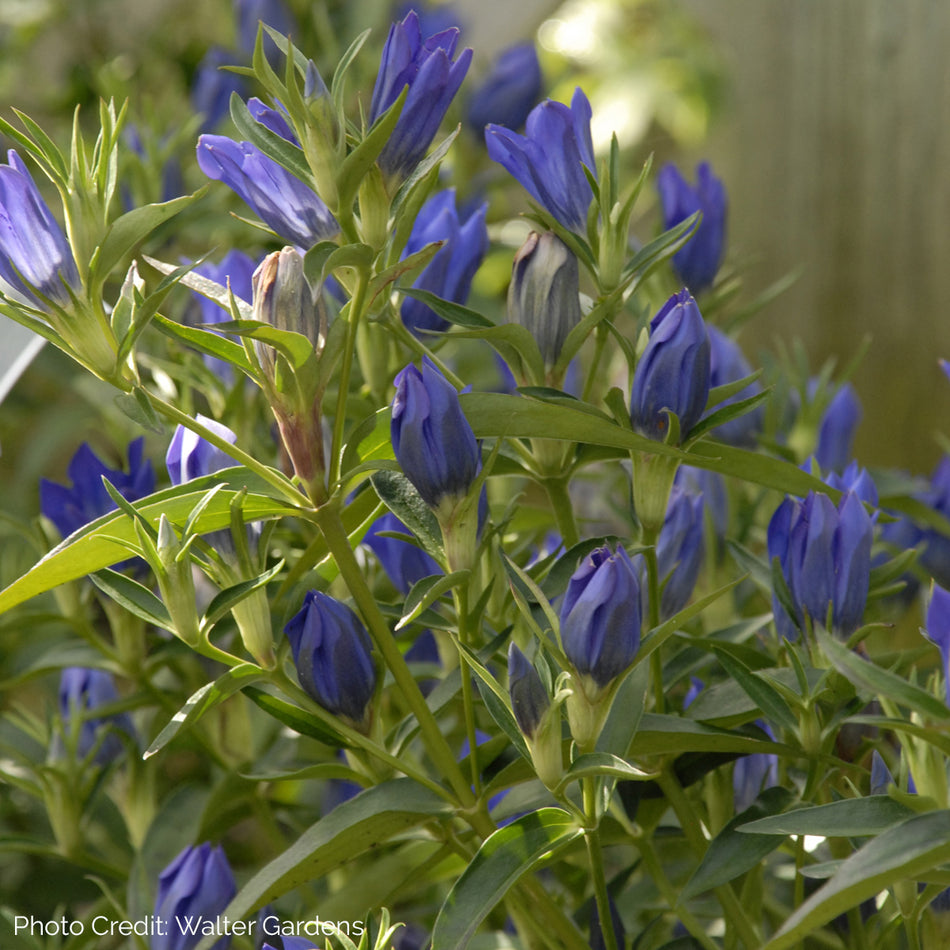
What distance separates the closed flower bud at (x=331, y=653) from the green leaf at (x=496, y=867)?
8 centimetres

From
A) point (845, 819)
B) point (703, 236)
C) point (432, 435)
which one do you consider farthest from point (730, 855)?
point (703, 236)

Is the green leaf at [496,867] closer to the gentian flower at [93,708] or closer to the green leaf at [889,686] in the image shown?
the green leaf at [889,686]

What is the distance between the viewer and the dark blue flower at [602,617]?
14.5 inches

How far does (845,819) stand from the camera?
354 millimetres

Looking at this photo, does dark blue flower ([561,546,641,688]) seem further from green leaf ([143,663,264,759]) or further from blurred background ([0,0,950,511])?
blurred background ([0,0,950,511])

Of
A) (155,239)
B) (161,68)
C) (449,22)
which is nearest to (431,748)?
(155,239)

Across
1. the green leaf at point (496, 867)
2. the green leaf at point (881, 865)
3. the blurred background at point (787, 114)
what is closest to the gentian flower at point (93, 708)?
the green leaf at point (496, 867)

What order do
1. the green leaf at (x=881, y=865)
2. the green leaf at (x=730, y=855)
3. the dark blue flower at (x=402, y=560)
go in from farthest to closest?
the dark blue flower at (x=402, y=560)
the green leaf at (x=730, y=855)
the green leaf at (x=881, y=865)

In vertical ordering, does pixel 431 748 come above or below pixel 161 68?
below

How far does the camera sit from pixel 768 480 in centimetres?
45

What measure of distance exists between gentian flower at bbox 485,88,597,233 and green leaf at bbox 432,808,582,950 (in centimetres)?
22

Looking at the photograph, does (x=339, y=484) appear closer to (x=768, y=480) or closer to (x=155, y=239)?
(x=768, y=480)

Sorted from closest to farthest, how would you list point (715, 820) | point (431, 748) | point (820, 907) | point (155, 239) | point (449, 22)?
1. point (820, 907)
2. point (431, 748)
3. point (715, 820)
4. point (155, 239)
5. point (449, 22)

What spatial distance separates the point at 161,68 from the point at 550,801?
3.79ft
